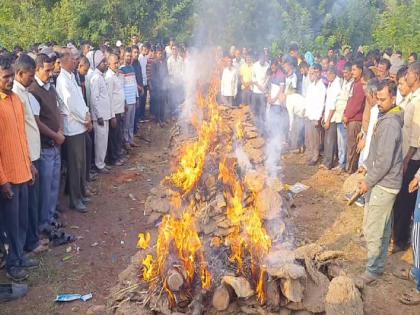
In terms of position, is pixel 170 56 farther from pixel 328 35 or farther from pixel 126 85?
pixel 328 35

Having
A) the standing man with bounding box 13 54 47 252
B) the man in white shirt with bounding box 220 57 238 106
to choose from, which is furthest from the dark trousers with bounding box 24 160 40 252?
the man in white shirt with bounding box 220 57 238 106

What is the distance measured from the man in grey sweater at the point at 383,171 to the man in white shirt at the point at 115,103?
5.83 metres

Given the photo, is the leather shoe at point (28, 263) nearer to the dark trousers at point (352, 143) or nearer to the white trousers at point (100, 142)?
the white trousers at point (100, 142)

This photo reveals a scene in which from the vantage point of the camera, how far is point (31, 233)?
6180 mm

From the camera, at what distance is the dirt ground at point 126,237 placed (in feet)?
17.1

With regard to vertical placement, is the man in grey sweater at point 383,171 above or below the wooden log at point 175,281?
above

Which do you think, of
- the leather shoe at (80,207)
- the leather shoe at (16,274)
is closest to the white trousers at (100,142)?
the leather shoe at (80,207)

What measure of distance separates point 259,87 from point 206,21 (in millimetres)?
11758

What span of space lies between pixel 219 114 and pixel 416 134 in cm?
537

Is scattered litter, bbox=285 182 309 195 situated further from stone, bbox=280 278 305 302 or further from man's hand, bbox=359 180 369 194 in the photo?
stone, bbox=280 278 305 302

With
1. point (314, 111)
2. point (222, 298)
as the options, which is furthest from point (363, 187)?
point (314, 111)

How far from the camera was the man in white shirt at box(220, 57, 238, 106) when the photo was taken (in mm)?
13344

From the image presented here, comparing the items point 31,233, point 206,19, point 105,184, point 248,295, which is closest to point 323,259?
point 248,295

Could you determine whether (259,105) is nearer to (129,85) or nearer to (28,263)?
(129,85)
